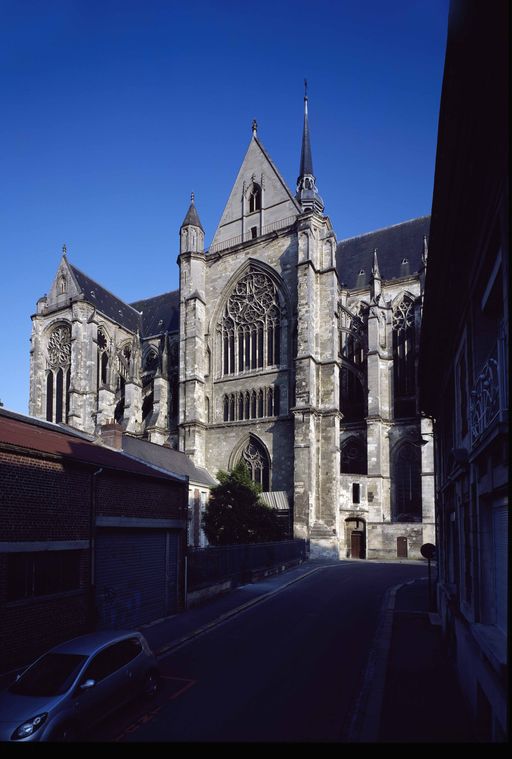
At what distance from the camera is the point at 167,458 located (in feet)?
117

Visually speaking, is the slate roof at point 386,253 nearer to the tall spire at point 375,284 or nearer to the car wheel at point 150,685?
the tall spire at point 375,284

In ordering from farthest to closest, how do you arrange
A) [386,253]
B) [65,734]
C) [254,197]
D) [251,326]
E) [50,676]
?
[386,253], [254,197], [251,326], [50,676], [65,734]

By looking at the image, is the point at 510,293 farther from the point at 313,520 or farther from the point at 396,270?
the point at 396,270

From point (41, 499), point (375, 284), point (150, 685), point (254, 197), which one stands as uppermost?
point (254, 197)

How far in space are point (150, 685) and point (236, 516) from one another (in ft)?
65.4

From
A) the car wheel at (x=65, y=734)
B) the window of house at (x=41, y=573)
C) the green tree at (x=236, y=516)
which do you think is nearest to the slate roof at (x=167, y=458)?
the green tree at (x=236, y=516)

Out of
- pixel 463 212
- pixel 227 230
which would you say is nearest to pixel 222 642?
pixel 463 212

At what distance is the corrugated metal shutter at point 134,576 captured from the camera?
571 inches

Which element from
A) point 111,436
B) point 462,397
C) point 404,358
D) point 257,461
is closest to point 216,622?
point 111,436

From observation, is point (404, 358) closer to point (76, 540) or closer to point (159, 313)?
point (159, 313)

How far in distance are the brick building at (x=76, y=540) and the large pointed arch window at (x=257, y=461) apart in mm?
20413

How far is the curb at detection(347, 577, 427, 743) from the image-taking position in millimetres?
8070

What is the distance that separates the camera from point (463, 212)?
7.00m

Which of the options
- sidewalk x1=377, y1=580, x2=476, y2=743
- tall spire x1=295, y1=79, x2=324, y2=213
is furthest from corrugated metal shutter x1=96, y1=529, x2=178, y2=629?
tall spire x1=295, y1=79, x2=324, y2=213
